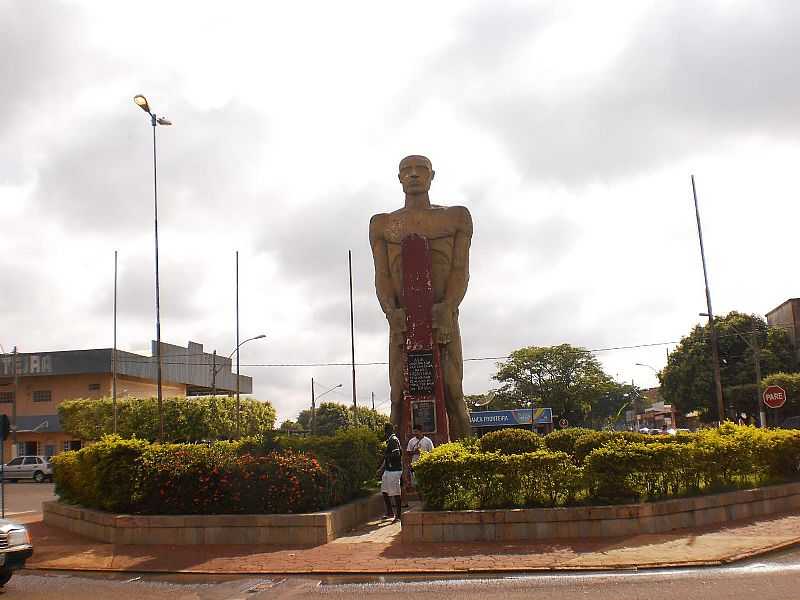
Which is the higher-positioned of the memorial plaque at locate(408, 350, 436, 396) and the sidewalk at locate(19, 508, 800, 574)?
the memorial plaque at locate(408, 350, 436, 396)

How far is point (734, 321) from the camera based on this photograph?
47.6 meters

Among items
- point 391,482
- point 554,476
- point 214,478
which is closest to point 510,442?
point 391,482

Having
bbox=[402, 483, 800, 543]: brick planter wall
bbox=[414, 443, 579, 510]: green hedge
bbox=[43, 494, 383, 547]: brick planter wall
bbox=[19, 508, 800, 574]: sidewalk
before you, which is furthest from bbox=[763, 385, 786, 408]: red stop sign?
bbox=[43, 494, 383, 547]: brick planter wall

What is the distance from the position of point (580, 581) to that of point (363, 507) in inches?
221

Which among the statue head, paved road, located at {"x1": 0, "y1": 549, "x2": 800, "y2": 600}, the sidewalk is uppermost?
the statue head

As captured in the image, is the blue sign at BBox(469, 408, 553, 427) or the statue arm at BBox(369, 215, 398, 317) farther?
the blue sign at BBox(469, 408, 553, 427)

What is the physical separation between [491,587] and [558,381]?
178 ft

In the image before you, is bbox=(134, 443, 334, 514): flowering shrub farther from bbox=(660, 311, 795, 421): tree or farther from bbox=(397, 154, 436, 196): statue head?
bbox=(660, 311, 795, 421): tree

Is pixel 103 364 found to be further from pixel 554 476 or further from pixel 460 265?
pixel 554 476

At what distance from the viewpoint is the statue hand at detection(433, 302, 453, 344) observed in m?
17.0

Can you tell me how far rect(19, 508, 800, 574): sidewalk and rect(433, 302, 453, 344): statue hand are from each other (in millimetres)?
6083

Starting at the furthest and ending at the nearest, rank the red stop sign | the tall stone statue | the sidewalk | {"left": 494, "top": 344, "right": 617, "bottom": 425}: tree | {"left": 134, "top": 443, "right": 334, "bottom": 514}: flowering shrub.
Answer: {"left": 494, "top": 344, "right": 617, "bottom": 425}: tree
the red stop sign
the tall stone statue
{"left": 134, "top": 443, "right": 334, "bottom": 514}: flowering shrub
the sidewalk

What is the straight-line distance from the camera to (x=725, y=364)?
152 feet

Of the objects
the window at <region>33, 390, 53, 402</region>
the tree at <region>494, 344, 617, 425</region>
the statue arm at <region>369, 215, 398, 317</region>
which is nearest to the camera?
the statue arm at <region>369, 215, 398, 317</region>
